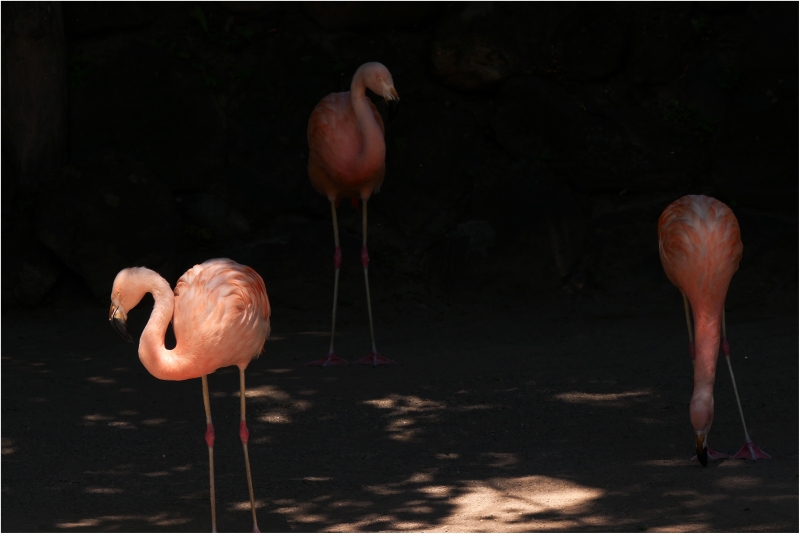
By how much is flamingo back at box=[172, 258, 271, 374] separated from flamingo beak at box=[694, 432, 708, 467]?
1.88 meters

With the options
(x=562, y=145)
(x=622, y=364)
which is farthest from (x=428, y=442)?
(x=562, y=145)

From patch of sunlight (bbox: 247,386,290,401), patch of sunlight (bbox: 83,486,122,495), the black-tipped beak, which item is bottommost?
patch of sunlight (bbox: 83,486,122,495)

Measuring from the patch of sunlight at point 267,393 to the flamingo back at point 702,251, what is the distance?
2.22 meters

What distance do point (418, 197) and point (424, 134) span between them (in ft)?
1.72

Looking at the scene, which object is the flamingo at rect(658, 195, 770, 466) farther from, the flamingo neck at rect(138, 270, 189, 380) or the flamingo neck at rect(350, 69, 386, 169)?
the flamingo neck at rect(138, 270, 189, 380)

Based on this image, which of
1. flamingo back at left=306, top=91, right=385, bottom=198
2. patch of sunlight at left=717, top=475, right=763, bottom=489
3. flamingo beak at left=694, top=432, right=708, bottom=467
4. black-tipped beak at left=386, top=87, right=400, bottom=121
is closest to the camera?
patch of sunlight at left=717, top=475, right=763, bottom=489

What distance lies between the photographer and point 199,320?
3803mm

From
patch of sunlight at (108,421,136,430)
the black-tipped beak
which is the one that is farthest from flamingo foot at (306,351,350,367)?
the black-tipped beak

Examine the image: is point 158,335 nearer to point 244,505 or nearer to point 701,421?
point 244,505

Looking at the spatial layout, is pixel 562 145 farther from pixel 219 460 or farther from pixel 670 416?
pixel 219 460

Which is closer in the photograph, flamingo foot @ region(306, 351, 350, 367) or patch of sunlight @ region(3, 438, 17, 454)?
patch of sunlight @ region(3, 438, 17, 454)

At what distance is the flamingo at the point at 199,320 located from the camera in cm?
369

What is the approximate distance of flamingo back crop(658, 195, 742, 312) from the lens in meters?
4.47

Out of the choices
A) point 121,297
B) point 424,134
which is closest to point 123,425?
point 121,297
